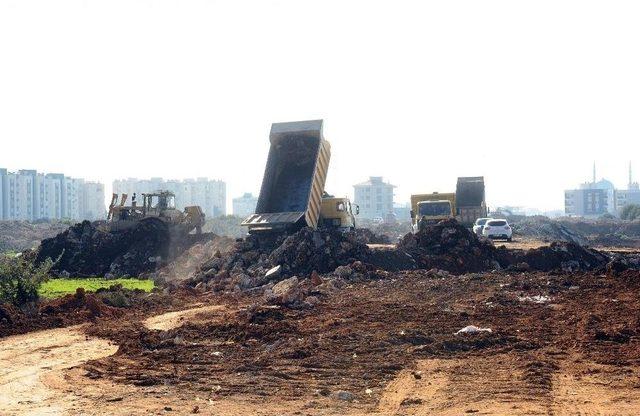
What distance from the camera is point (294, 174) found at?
91.1 feet

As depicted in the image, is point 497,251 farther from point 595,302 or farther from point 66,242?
point 66,242

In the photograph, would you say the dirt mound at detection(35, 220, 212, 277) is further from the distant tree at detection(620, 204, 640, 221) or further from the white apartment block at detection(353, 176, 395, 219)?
the white apartment block at detection(353, 176, 395, 219)

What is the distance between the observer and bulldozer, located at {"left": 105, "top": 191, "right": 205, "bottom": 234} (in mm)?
34312

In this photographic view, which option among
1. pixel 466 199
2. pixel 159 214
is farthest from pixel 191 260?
pixel 466 199

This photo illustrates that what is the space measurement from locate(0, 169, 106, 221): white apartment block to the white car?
10524cm

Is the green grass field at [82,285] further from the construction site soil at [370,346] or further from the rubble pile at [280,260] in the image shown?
the construction site soil at [370,346]

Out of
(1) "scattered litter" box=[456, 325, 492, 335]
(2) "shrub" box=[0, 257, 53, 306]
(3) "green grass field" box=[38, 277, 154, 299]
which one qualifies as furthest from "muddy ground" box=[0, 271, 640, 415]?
(3) "green grass field" box=[38, 277, 154, 299]

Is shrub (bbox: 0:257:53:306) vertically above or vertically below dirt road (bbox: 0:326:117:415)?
above

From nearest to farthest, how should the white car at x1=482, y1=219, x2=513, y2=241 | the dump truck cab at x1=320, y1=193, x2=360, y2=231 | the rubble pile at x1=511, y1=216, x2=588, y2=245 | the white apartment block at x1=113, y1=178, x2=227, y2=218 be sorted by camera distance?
the dump truck cab at x1=320, y1=193, x2=360, y2=231
the white car at x1=482, y1=219, x2=513, y2=241
the rubble pile at x1=511, y1=216, x2=588, y2=245
the white apartment block at x1=113, y1=178, x2=227, y2=218

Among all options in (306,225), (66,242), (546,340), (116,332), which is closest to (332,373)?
Answer: (546,340)

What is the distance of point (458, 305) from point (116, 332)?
667cm

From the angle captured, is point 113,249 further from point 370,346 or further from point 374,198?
point 374,198

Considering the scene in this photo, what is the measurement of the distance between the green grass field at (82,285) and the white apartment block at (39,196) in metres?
109

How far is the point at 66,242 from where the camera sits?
3281cm
